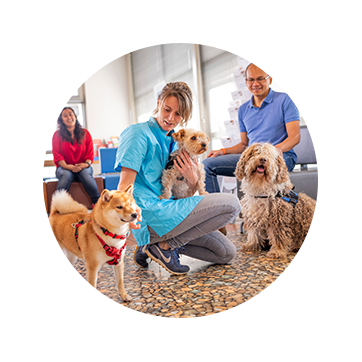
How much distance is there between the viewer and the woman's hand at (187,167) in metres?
2.39

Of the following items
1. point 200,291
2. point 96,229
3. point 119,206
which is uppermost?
point 119,206

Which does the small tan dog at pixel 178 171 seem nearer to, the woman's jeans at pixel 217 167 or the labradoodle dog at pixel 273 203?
the labradoodle dog at pixel 273 203

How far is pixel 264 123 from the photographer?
326 cm

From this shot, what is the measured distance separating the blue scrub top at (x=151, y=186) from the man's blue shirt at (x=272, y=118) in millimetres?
1258

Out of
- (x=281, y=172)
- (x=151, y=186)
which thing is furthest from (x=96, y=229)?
(x=281, y=172)

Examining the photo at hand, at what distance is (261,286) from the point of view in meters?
2.14

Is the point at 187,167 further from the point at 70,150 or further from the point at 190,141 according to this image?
the point at 70,150

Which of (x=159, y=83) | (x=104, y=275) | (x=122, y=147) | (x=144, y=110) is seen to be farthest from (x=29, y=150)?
(x=144, y=110)

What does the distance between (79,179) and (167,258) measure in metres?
2.34

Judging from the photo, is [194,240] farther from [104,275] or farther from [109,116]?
[109,116]

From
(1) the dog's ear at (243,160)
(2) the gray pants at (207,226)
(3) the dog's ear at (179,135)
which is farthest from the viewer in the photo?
(1) the dog's ear at (243,160)

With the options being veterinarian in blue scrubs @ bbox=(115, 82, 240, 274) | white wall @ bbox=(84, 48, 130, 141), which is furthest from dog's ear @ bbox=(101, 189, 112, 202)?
white wall @ bbox=(84, 48, 130, 141)

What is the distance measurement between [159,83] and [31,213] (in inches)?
259

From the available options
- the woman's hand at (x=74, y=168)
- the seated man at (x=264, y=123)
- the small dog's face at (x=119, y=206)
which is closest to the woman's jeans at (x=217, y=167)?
the seated man at (x=264, y=123)
